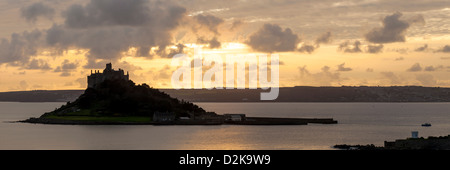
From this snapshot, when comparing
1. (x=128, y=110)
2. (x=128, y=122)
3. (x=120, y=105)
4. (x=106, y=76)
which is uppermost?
(x=106, y=76)

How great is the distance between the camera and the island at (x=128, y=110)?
15262 cm

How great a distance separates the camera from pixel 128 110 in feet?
539

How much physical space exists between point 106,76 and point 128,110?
2431 centimetres

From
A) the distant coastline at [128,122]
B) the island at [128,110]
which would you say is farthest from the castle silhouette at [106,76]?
the distant coastline at [128,122]

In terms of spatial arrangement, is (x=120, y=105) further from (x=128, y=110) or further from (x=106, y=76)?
(x=106, y=76)

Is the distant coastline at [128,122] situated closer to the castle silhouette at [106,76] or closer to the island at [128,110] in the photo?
the island at [128,110]

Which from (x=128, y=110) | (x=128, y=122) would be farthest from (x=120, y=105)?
(x=128, y=122)

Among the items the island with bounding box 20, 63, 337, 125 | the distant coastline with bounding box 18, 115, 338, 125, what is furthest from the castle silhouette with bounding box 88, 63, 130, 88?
the distant coastline with bounding box 18, 115, 338, 125

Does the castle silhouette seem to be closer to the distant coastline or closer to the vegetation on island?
the vegetation on island

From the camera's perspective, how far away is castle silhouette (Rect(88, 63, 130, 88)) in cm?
18250

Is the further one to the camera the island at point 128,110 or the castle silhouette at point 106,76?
the castle silhouette at point 106,76
